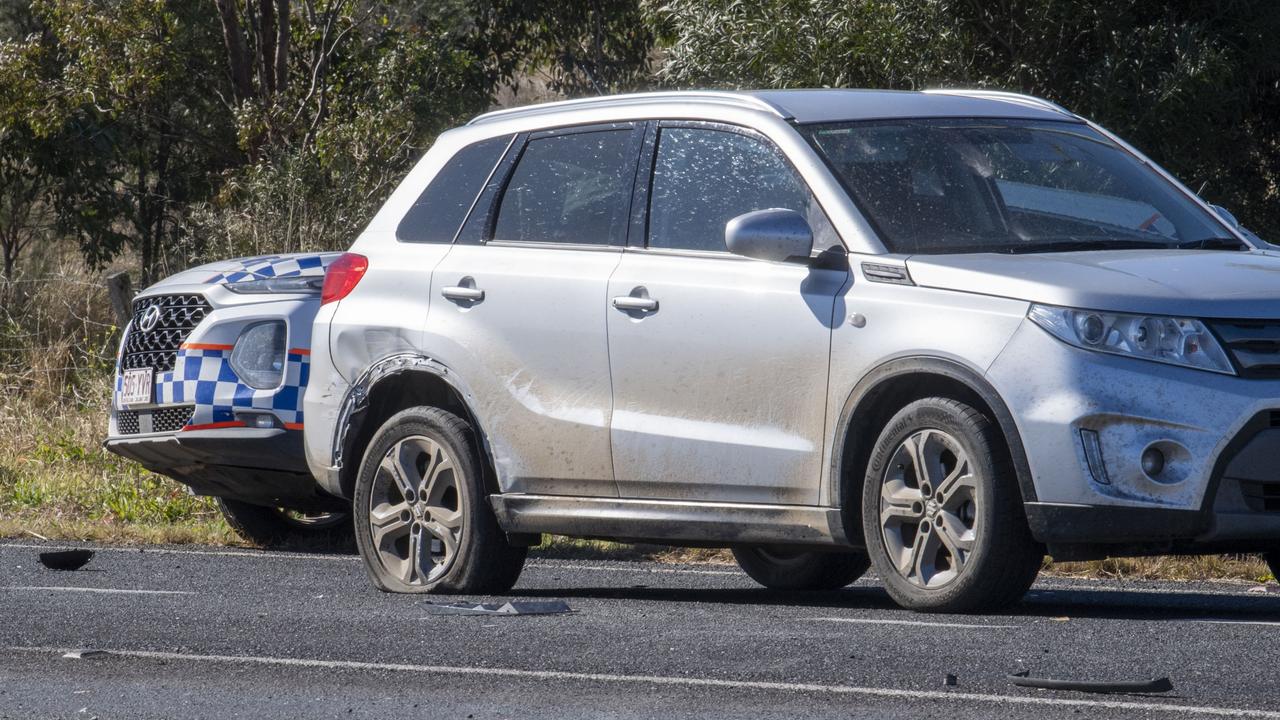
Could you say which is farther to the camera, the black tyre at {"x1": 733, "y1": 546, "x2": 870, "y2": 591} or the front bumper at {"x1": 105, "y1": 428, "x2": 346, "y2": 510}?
the front bumper at {"x1": 105, "y1": 428, "x2": 346, "y2": 510}

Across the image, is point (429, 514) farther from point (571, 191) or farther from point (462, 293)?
point (571, 191)

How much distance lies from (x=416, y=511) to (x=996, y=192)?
8.36 ft

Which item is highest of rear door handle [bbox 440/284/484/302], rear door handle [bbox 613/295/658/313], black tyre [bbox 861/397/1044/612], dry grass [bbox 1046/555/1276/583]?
rear door handle [bbox 613/295/658/313]

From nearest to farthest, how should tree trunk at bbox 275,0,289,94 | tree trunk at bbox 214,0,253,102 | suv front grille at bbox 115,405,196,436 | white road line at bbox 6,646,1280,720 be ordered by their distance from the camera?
white road line at bbox 6,646,1280,720
suv front grille at bbox 115,405,196,436
tree trunk at bbox 275,0,289,94
tree trunk at bbox 214,0,253,102

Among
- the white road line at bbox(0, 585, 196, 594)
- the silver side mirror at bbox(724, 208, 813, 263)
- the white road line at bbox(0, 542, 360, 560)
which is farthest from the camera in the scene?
the white road line at bbox(0, 542, 360, 560)

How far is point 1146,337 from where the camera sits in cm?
598

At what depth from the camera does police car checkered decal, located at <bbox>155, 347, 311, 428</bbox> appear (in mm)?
9719

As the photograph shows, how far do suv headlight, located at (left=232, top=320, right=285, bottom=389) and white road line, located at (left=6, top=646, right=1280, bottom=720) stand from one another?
3367 millimetres

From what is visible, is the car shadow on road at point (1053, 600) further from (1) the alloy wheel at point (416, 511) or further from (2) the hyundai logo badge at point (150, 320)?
(2) the hyundai logo badge at point (150, 320)

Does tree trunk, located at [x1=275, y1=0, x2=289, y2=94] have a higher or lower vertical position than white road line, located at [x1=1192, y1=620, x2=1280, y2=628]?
higher

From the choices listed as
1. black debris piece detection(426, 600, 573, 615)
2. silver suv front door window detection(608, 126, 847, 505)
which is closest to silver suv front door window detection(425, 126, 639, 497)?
silver suv front door window detection(608, 126, 847, 505)

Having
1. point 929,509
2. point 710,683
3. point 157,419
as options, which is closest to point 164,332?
point 157,419

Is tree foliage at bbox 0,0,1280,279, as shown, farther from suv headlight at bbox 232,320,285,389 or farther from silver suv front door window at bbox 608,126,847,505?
silver suv front door window at bbox 608,126,847,505

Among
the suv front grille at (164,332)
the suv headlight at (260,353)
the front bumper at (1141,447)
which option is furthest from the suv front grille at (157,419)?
the front bumper at (1141,447)
